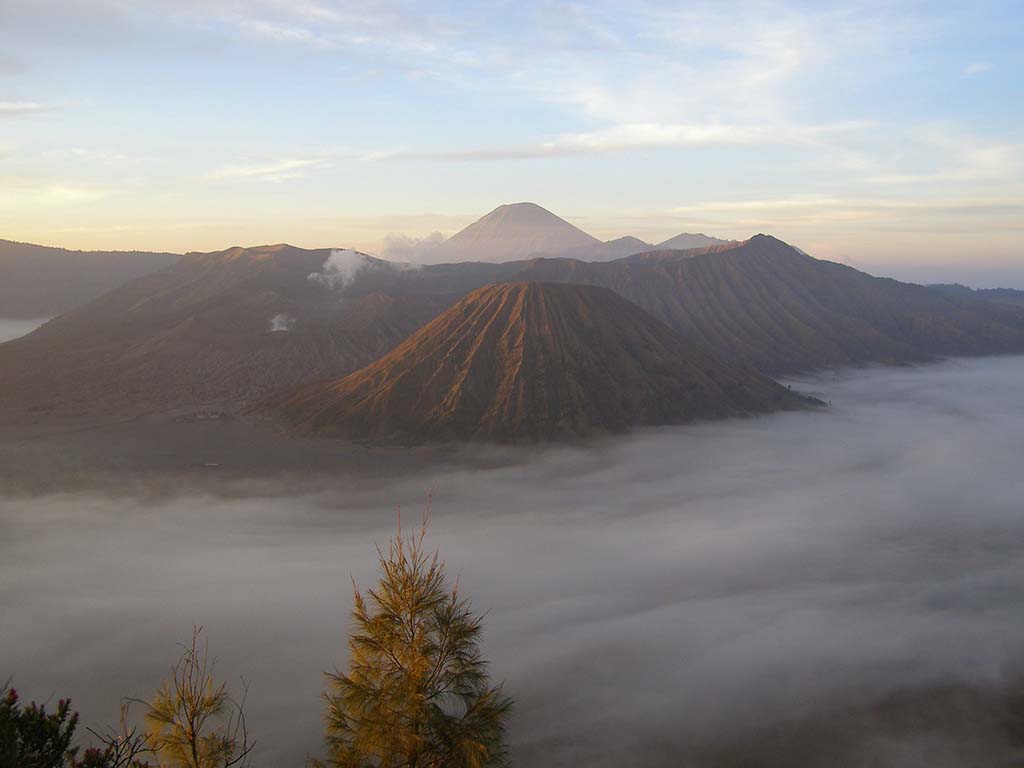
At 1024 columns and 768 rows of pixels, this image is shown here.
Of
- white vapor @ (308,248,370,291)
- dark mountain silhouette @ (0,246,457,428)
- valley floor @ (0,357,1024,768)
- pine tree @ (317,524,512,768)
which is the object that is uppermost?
white vapor @ (308,248,370,291)

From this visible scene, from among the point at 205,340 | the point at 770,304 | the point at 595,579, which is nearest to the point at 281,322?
the point at 205,340

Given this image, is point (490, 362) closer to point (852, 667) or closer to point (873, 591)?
point (873, 591)

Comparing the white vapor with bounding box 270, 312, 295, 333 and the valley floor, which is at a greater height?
the white vapor with bounding box 270, 312, 295, 333

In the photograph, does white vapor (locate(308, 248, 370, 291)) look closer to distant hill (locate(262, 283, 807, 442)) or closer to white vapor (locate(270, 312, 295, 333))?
white vapor (locate(270, 312, 295, 333))

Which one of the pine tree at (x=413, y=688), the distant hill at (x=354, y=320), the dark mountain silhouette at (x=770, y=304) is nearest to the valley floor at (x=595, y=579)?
the pine tree at (x=413, y=688)

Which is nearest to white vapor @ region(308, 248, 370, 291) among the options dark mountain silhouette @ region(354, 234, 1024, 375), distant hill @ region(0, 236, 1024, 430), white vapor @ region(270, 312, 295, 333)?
distant hill @ region(0, 236, 1024, 430)

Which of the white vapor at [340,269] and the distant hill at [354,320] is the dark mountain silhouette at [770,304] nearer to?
the distant hill at [354,320]

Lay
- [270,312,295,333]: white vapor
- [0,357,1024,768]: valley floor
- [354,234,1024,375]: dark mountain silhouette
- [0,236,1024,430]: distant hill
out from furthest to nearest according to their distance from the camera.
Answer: [354,234,1024,375]: dark mountain silhouette → [270,312,295,333]: white vapor → [0,236,1024,430]: distant hill → [0,357,1024,768]: valley floor

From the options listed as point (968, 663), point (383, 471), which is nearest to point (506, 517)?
point (383, 471)
